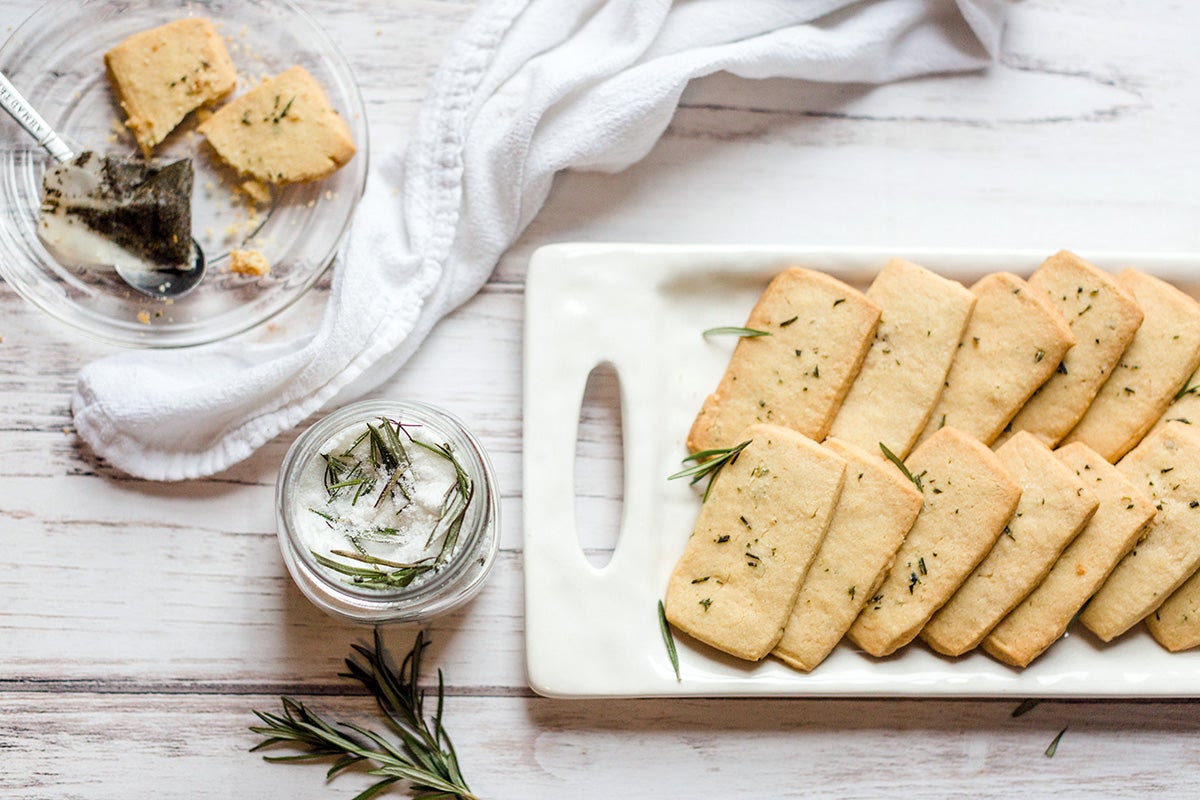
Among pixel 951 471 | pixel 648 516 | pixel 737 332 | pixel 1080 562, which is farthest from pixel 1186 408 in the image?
pixel 648 516

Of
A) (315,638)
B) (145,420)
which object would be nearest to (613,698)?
(315,638)

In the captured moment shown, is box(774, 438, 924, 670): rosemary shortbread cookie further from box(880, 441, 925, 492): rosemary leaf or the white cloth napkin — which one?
the white cloth napkin

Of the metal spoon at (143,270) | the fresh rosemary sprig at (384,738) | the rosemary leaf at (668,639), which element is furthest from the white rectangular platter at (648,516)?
the metal spoon at (143,270)

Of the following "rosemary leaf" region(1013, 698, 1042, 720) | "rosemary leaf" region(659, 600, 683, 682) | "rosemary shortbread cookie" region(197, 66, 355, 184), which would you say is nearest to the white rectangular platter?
"rosemary leaf" region(659, 600, 683, 682)

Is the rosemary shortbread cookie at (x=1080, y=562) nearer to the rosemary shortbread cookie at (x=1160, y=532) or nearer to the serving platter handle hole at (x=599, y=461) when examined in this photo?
the rosemary shortbread cookie at (x=1160, y=532)

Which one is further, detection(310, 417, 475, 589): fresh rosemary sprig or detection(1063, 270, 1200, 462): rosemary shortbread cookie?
detection(1063, 270, 1200, 462): rosemary shortbread cookie

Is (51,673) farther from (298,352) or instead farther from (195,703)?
(298,352)

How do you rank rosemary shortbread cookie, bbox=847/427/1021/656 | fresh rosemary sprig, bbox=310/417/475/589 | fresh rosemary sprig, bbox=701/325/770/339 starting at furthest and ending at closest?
fresh rosemary sprig, bbox=701/325/770/339 < rosemary shortbread cookie, bbox=847/427/1021/656 < fresh rosemary sprig, bbox=310/417/475/589
